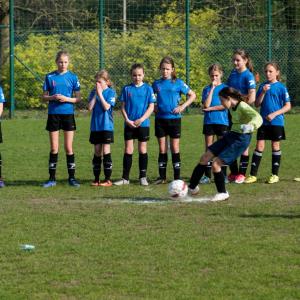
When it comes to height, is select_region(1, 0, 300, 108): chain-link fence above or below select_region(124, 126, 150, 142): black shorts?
above

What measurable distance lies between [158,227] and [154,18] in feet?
63.9

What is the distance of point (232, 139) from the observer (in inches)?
447

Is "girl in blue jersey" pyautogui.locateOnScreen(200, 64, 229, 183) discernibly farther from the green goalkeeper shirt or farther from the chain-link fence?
the chain-link fence

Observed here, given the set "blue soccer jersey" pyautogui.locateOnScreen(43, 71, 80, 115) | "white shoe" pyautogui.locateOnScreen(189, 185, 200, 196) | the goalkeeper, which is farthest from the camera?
"blue soccer jersey" pyautogui.locateOnScreen(43, 71, 80, 115)

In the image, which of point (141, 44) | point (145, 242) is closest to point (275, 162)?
point (145, 242)

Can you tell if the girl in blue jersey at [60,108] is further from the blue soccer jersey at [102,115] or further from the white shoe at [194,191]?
the white shoe at [194,191]

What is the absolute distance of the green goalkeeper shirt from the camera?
11.3m

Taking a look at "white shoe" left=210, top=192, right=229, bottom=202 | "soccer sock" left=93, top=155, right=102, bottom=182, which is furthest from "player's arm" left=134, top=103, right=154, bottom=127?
"white shoe" left=210, top=192, right=229, bottom=202

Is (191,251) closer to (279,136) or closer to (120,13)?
(279,136)

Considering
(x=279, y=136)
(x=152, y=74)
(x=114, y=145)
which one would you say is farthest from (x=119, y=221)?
(x=152, y=74)

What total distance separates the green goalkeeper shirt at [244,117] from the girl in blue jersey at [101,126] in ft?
7.41

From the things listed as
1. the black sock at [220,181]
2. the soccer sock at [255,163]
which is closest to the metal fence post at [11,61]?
the soccer sock at [255,163]

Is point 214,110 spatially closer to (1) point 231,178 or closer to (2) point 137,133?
(1) point 231,178

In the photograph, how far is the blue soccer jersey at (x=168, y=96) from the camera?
13273 mm
